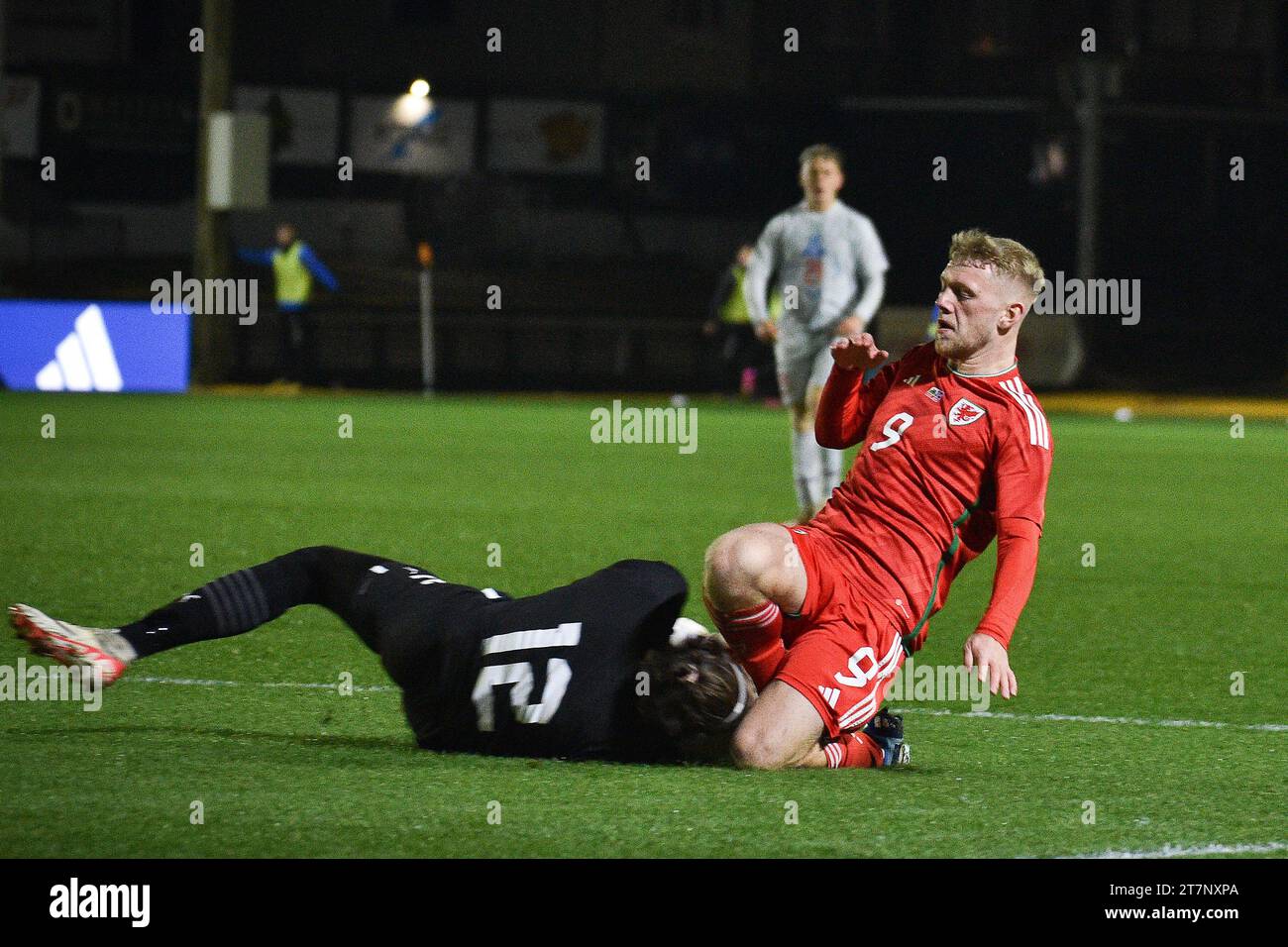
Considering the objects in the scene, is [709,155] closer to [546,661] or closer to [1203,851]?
[546,661]

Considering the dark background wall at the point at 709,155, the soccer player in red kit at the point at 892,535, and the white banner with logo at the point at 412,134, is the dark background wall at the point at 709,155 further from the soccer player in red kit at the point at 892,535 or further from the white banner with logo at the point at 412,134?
the soccer player in red kit at the point at 892,535

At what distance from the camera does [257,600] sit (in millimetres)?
6121

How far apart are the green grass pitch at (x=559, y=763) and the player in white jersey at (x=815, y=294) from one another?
30.6 inches

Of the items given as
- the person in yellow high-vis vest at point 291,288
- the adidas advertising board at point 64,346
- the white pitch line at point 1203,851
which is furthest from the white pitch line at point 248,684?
the person in yellow high-vis vest at point 291,288

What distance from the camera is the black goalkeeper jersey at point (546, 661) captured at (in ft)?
19.0

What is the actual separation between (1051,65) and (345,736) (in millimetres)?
39548

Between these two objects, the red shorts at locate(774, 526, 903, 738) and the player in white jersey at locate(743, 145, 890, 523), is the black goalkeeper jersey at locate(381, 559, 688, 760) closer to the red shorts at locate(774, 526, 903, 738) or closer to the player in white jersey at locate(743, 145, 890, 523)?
the red shorts at locate(774, 526, 903, 738)

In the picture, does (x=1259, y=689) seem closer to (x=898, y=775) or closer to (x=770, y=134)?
(x=898, y=775)

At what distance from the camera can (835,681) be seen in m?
5.89

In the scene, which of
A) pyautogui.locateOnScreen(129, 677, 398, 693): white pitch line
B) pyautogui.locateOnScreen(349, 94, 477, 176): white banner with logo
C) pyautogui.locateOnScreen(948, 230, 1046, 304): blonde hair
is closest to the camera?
pyautogui.locateOnScreen(948, 230, 1046, 304): blonde hair

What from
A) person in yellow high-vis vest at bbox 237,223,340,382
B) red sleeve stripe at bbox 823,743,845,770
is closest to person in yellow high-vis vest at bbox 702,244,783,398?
person in yellow high-vis vest at bbox 237,223,340,382

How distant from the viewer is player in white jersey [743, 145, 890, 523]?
12859mm

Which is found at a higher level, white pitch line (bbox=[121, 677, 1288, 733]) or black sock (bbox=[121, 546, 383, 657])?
black sock (bbox=[121, 546, 383, 657])

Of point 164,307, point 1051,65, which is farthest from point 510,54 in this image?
point 164,307
